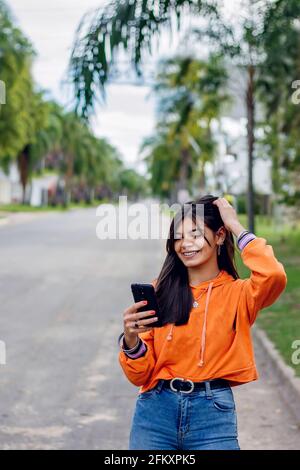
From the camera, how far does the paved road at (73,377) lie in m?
6.15

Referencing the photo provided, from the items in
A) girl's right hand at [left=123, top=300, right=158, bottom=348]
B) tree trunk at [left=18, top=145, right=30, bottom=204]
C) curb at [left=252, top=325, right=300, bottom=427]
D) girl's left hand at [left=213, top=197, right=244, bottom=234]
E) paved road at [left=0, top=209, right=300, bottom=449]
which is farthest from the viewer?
tree trunk at [left=18, top=145, right=30, bottom=204]

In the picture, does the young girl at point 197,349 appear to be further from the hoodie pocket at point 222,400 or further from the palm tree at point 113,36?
the palm tree at point 113,36

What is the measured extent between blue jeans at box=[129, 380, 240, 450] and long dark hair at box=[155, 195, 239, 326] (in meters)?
0.27

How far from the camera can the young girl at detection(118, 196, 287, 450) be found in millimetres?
3037

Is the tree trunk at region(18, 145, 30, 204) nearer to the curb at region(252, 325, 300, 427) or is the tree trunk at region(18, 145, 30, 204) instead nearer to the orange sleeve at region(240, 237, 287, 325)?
Answer: the curb at region(252, 325, 300, 427)

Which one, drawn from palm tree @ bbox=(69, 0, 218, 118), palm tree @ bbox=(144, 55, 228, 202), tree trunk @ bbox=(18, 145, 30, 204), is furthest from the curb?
tree trunk @ bbox=(18, 145, 30, 204)

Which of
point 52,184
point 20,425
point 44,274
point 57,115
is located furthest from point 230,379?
point 52,184

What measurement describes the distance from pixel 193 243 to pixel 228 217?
0.52 feet

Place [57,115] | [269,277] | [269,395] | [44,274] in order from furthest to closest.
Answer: [57,115] < [44,274] < [269,395] < [269,277]

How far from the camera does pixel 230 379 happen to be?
3092mm

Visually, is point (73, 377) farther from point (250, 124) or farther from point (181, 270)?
point (250, 124)

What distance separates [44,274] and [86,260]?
3874 millimetres
